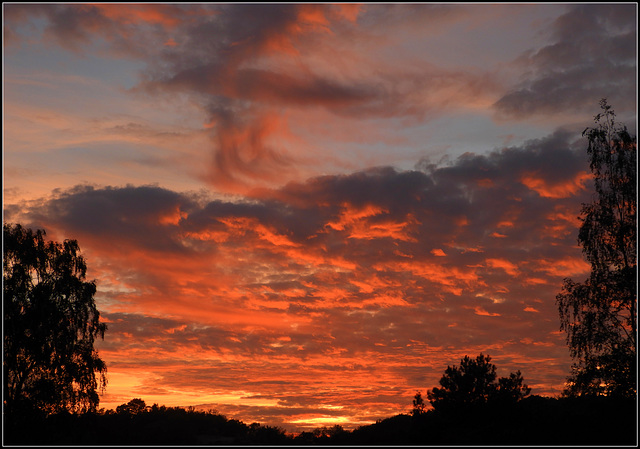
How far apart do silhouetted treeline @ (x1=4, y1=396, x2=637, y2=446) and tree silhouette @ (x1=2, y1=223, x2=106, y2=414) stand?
1.92m

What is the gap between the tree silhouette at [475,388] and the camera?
2700 cm

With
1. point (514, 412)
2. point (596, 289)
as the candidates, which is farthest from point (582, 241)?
point (514, 412)

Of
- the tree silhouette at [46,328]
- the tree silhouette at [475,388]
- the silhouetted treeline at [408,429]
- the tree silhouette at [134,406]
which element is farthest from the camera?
the tree silhouette at [134,406]

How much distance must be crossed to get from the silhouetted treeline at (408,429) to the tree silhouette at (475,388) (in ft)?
1.13

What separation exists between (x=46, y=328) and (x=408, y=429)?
2118 cm

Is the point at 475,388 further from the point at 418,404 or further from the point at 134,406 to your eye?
the point at 134,406

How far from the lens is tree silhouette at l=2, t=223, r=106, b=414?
104ft

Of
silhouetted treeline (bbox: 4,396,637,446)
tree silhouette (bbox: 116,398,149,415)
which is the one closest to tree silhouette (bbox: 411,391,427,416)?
silhouetted treeline (bbox: 4,396,637,446)

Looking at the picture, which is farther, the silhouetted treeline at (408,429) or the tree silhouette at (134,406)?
the tree silhouette at (134,406)

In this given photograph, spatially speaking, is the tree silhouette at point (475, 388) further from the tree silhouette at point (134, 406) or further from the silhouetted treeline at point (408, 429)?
the tree silhouette at point (134, 406)

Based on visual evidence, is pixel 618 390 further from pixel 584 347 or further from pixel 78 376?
pixel 78 376

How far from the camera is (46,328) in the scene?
107ft

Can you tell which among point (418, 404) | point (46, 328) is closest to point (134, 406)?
point (46, 328)

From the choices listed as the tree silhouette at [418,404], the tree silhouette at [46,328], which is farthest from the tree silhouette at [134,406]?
the tree silhouette at [418,404]
